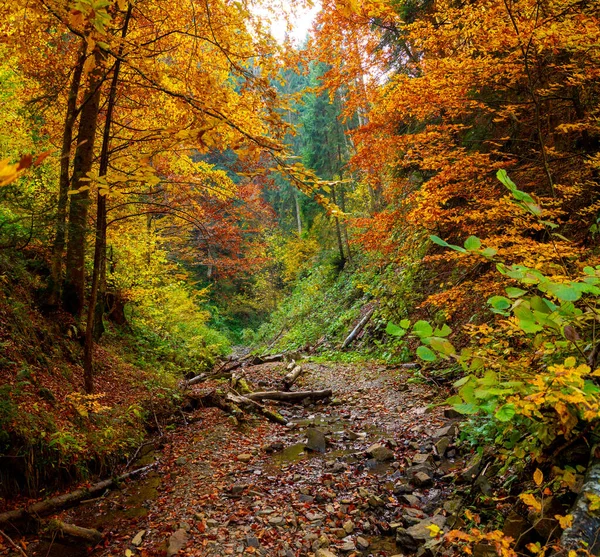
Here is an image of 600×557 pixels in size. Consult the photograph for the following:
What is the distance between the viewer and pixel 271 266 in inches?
1200

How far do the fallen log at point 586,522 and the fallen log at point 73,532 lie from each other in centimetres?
399

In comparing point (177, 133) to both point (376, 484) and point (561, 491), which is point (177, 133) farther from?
point (376, 484)

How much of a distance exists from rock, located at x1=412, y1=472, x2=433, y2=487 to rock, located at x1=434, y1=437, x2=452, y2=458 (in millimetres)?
440

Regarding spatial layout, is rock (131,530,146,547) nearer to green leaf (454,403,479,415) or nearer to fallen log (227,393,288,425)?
green leaf (454,403,479,415)

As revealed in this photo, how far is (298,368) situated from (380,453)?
20.5 ft

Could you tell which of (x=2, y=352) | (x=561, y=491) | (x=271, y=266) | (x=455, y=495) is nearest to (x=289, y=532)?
(x=455, y=495)

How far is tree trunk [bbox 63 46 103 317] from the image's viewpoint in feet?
18.7

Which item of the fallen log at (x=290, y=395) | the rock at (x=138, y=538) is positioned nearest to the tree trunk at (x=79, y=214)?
the rock at (x=138, y=538)

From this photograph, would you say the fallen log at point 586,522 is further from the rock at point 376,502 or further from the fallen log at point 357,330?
the fallen log at point 357,330

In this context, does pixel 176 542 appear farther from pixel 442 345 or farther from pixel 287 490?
pixel 442 345

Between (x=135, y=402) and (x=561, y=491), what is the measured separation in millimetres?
6285

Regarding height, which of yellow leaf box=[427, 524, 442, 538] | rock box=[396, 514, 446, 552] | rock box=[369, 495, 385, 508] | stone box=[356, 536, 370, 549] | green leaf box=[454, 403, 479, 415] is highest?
green leaf box=[454, 403, 479, 415]

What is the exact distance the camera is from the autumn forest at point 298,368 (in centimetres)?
208

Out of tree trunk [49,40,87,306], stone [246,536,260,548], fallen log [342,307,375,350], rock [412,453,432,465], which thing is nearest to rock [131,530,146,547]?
stone [246,536,260,548]
